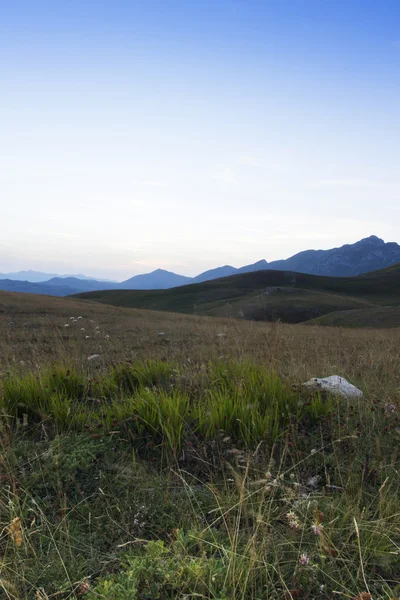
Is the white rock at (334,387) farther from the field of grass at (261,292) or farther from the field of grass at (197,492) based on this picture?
the field of grass at (261,292)

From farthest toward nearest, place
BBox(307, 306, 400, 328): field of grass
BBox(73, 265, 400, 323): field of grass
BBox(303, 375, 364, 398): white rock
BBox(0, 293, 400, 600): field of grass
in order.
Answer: BBox(73, 265, 400, 323): field of grass < BBox(307, 306, 400, 328): field of grass < BBox(303, 375, 364, 398): white rock < BBox(0, 293, 400, 600): field of grass

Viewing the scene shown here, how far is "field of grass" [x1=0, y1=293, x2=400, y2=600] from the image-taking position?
189 centimetres

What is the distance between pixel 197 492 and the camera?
110 inches

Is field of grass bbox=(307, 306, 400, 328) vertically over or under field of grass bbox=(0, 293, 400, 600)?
under

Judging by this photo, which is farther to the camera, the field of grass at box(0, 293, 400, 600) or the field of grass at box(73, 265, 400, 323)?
the field of grass at box(73, 265, 400, 323)

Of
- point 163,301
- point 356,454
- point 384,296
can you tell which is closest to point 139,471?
point 356,454

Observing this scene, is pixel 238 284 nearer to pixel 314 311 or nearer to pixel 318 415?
pixel 314 311

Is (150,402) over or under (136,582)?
over

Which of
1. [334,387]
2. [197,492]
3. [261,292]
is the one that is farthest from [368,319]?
[261,292]

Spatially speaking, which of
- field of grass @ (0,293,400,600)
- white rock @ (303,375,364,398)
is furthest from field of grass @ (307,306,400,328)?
field of grass @ (0,293,400,600)

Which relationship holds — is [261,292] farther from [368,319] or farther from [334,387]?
[334,387]

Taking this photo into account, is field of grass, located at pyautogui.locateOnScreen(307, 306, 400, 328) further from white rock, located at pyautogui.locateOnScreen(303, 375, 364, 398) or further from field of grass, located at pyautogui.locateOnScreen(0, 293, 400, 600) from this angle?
field of grass, located at pyautogui.locateOnScreen(0, 293, 400, 600)

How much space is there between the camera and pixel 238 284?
11006cm

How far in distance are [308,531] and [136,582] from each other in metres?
1.10
